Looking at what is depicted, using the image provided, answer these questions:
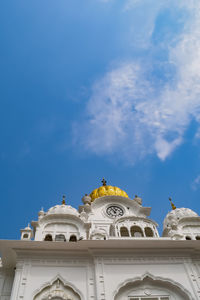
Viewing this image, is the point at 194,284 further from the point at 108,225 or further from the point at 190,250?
the point at 108,225

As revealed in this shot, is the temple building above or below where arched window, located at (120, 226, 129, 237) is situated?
below

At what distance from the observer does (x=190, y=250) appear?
15.7 meters

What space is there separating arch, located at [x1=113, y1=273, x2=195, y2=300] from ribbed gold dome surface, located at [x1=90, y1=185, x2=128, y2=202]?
39.5ft

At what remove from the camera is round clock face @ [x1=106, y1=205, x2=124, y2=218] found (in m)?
23.7

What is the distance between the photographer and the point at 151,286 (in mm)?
Answer: 14336

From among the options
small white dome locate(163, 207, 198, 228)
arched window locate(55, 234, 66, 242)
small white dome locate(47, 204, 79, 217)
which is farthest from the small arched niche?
small white dome locate(163, 207, 198, 228)

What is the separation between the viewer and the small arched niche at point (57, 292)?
44.0 feet

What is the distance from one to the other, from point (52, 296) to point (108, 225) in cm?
970

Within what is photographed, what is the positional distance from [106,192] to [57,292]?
43.8ft

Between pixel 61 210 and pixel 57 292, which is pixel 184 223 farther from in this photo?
pixel 57 292

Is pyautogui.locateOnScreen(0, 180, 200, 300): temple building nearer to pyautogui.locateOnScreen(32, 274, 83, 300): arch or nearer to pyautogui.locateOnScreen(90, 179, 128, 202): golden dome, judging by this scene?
pyautogui.locateOnScreen(32, 274, 83, 300): arch

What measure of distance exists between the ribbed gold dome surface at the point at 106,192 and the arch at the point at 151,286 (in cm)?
1203

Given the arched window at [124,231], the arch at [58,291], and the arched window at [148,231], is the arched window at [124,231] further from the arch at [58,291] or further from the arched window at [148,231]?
the arch at [58,291]

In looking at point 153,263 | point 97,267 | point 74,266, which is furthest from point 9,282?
point 153,263
